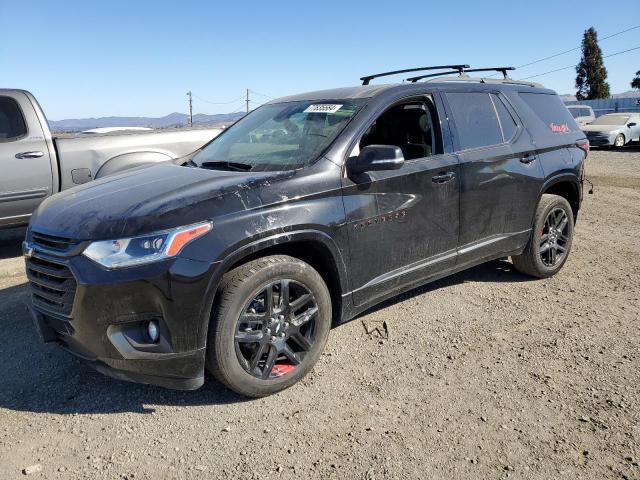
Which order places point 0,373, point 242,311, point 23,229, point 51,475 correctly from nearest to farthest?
point 51,475 → point 242,311 → point 0,373 → point 23,229

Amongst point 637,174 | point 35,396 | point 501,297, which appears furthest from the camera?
point 637,174

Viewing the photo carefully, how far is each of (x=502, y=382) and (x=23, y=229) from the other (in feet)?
22.8

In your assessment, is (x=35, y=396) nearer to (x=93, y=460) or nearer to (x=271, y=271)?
(x=93, y=460)

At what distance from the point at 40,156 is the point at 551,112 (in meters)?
5.42

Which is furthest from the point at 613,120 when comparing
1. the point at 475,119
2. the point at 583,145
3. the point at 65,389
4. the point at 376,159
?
the point at 65,389

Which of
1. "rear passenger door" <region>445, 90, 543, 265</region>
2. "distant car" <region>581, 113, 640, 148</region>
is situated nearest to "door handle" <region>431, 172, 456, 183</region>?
"rear passenger door" <region>445, 90, 543, 265</region>

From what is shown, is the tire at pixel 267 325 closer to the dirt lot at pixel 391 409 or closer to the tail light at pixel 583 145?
the dirt lot at pixel 391 409

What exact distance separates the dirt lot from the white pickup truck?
193 cm

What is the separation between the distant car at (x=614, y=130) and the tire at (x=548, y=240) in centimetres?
1698

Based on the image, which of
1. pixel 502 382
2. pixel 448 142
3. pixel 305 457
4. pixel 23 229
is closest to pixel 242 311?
pixel 305 457

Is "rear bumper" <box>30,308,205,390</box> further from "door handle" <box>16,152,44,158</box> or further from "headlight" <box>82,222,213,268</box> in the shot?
"door handle" <box>16,152,44,158</box>

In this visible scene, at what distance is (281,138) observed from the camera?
12.4 ft

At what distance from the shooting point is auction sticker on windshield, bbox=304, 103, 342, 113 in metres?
3.72

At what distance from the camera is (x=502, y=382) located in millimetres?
3178
